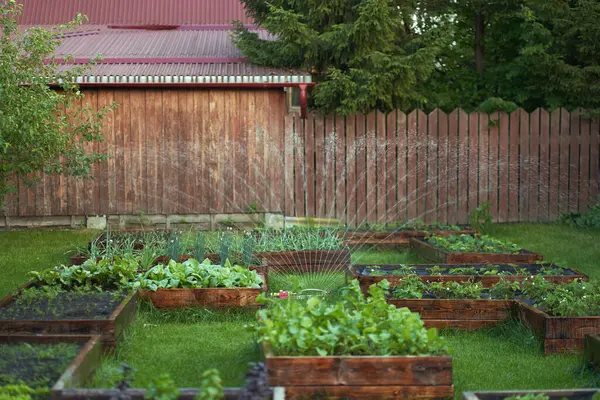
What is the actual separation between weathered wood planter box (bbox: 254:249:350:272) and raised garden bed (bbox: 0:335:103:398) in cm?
408

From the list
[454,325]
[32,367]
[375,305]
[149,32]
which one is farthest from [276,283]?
[149,32]

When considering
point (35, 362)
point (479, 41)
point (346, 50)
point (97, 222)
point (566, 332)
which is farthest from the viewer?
point (479, 41)

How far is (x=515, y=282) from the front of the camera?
261 inches

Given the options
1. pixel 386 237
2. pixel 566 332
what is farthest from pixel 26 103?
pixel 566 332

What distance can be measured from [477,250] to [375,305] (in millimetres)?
4737

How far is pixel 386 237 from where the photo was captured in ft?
35.6

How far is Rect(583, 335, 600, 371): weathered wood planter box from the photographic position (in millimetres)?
4930

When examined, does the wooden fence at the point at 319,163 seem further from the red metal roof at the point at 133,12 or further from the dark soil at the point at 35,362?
the dark soil at the point at 35,362

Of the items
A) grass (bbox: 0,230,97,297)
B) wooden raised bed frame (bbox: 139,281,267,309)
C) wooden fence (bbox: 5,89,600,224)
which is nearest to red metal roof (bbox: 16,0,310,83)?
wooden fence (bbox: 5,89,600,224)

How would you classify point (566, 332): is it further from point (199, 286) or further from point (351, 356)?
point (199, 286)

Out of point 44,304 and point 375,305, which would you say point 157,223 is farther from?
point 375,305

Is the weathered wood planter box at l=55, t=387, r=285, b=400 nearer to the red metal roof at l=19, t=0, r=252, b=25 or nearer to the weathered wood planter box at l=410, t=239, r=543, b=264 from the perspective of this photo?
the weathered wood planter box at l=410, t=239, r=543, b=264

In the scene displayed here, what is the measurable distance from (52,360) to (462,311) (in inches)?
123

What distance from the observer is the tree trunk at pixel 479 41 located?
57.2 ft
